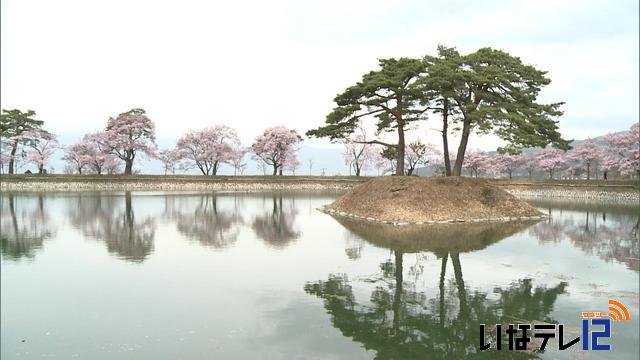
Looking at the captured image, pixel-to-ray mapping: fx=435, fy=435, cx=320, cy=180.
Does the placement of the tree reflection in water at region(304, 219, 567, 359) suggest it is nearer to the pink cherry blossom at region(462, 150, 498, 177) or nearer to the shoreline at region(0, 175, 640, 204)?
the shoreline at region(0, 175, 640, 204)

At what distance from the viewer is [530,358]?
27.5 feet

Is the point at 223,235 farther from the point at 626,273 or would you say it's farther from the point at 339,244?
the point at 626,273

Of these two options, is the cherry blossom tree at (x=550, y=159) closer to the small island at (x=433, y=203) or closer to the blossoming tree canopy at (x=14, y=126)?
the small island at (x=433, y=203)

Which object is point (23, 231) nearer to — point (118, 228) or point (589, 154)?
point (118, 228)

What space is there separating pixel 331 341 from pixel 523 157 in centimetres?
11193

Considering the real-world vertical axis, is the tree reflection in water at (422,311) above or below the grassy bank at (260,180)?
below

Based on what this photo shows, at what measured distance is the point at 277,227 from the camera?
88.6 feet

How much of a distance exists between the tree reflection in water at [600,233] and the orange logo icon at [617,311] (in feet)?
19.0

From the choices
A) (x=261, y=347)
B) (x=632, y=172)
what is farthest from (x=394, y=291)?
(x=632, y=172)

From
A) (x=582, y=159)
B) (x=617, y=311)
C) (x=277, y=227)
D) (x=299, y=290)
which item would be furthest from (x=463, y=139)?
(x=582, y=159)

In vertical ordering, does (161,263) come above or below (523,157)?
below

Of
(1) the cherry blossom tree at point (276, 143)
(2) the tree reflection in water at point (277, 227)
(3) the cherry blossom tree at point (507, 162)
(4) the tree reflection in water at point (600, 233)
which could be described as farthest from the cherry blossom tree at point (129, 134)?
(3) the cherry blossom tree at point (507, 162)

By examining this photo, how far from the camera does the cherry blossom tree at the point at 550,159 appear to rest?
98694 millimetres

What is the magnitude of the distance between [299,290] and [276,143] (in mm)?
72199
